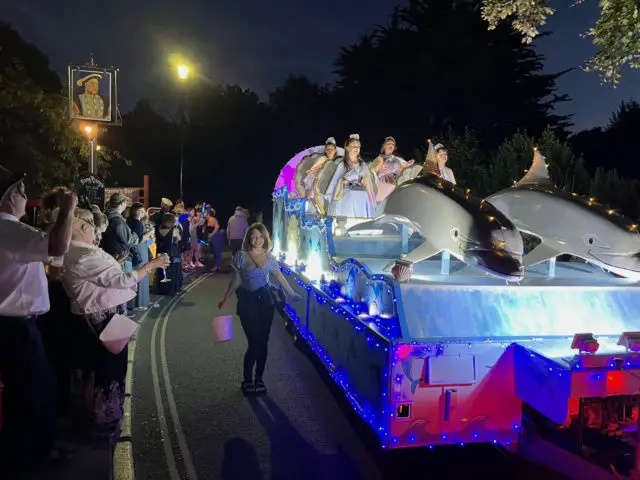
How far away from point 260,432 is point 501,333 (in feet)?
7.55

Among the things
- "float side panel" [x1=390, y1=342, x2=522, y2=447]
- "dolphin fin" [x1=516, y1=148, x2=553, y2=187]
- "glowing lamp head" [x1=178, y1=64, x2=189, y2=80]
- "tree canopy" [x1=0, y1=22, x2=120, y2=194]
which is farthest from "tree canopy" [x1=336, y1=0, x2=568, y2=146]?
"float side panel" [x1=390, y1=342, x2=522, y2=447]

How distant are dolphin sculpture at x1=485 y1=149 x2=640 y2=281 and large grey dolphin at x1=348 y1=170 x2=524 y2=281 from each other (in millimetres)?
685

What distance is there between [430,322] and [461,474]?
3.95 ft

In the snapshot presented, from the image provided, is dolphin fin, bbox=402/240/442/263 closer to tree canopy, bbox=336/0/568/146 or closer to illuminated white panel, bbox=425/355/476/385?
illuminated white panel, bbox=425/355/476/385

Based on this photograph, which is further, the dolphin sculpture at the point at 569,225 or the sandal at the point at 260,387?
the sandal at the point at 260,387

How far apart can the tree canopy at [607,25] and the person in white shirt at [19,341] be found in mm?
6634

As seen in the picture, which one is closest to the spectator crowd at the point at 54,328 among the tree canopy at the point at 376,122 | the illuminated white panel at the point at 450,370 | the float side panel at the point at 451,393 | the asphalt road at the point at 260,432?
the asphalt road at the point at 260,432

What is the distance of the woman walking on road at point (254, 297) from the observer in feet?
18.6

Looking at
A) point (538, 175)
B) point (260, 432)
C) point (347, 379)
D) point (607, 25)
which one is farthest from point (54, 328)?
point (607, 25)

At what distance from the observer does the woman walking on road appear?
5.67 metres

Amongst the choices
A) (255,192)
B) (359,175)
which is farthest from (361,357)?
(255,192)

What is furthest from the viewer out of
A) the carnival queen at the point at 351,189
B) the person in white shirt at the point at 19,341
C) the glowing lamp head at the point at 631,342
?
the carnival queen at the point at 351,189

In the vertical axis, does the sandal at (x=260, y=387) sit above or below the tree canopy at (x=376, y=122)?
below

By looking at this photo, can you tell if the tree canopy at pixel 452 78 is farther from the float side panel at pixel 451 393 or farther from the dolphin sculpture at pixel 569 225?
the float side panel at pixel 451 393
